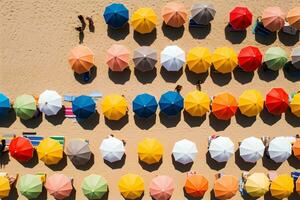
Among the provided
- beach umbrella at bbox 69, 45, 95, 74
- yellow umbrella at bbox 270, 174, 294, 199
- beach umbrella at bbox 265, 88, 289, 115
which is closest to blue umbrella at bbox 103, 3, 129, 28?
beach umbrella at bbox 69, 45, 95, 74

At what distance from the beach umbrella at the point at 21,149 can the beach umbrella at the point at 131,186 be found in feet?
15.0

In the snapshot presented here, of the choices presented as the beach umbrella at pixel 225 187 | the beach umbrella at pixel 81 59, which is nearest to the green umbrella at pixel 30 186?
the beach umbrella at pixel 81 59

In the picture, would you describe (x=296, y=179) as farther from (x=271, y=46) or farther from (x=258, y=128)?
(x=271, y=46)

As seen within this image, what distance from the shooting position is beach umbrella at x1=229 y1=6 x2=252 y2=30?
22141 millimetres

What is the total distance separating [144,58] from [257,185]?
7.96 meters

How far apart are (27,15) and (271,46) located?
12.1 meters

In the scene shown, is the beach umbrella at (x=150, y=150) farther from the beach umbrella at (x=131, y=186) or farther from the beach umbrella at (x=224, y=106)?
the beach umbrella at (x=224, y=106)

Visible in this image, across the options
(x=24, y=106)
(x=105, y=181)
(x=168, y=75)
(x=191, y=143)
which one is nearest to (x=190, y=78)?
(x=168, y=75)

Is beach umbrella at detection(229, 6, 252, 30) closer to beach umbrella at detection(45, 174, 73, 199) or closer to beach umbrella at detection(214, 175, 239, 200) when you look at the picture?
beach umbrella at detection(214, 175, 239, 200)

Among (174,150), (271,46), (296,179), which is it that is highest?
(271,46)

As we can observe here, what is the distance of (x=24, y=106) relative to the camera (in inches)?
867

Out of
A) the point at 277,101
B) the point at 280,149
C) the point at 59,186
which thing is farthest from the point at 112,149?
the point at 277,101

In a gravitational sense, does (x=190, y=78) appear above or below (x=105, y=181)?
above

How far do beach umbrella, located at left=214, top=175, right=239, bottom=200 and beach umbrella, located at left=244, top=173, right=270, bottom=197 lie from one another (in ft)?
1.97
